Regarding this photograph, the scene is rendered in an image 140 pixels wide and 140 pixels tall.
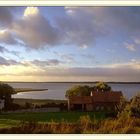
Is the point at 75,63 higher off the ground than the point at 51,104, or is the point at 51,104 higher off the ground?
the point at 75,63

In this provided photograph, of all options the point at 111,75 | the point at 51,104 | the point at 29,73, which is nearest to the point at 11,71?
the point at 29,73

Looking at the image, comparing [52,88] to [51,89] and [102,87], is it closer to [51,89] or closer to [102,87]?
[51,89]

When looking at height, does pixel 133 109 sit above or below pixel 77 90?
below

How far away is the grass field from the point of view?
2.53m

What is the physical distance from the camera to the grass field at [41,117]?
253cm

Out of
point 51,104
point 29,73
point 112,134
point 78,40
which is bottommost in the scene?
point 112,134

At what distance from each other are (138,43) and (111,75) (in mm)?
218

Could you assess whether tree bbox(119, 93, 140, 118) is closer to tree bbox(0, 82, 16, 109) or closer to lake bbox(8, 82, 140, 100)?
lake bbox(8, 82, 140, 100)

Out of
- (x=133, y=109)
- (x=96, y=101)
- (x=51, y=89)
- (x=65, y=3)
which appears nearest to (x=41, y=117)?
(x=51, y=89)

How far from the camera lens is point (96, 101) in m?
2.57

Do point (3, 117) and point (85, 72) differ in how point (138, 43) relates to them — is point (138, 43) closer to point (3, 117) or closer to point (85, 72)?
point (85, 72)

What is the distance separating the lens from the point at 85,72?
2.53 metres

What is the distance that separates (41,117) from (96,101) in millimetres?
304

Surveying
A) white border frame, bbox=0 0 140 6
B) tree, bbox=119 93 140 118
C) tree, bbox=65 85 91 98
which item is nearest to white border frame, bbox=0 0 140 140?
white border frame, bbox=0 0 140 6
